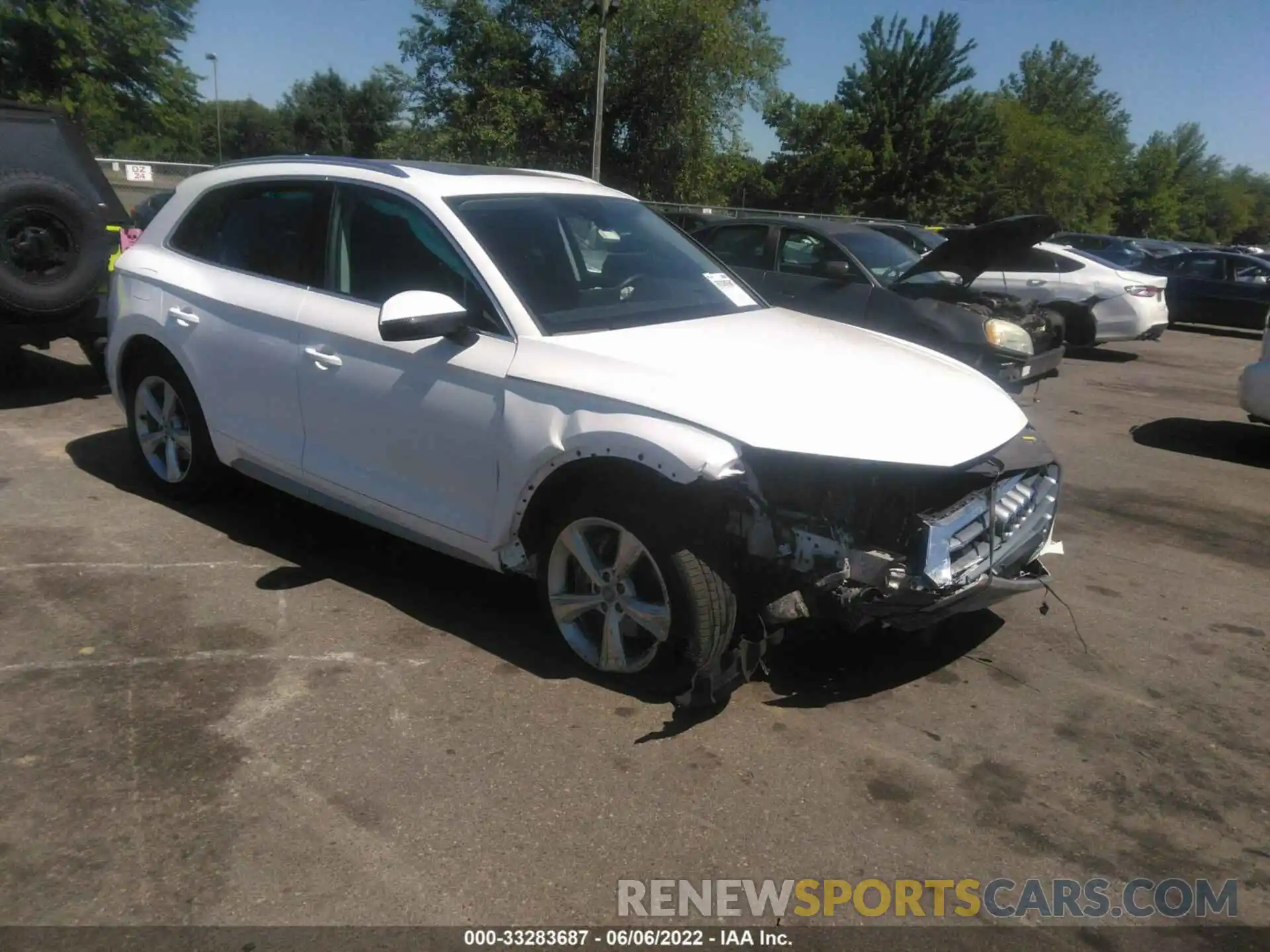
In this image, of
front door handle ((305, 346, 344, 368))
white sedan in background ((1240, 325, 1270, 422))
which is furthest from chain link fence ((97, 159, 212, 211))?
white sedan in background ((1240, 325, 1270, 422))

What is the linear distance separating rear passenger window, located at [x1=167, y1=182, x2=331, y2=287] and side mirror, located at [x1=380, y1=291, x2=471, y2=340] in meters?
0.95

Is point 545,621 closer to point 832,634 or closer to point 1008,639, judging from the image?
point 832,634

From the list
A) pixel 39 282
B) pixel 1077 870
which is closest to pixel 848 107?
pixel 39 282

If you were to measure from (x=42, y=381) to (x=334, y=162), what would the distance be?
16.7 ft

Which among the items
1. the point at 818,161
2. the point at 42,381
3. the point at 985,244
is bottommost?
the point at 42,381

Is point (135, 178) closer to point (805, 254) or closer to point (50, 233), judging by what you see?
point (50, 233)

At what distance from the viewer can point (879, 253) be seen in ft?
32.4

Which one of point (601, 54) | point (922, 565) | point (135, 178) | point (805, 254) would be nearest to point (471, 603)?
point (922, 565)

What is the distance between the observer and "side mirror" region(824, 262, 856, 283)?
889cm

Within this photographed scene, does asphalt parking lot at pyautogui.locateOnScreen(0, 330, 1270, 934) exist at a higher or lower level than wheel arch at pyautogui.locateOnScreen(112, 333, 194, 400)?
lower

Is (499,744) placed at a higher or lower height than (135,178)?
lower

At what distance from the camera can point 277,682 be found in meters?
3.82

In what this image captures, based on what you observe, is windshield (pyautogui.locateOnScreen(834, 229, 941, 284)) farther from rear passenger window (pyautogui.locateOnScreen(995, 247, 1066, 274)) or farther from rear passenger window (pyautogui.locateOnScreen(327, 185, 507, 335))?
rear passenger window (pyautogui.locateOnScreen(327, 185, 507, 335))

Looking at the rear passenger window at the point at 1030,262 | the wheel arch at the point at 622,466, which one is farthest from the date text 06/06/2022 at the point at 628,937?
the rear passenger window at the point at 1030,262
